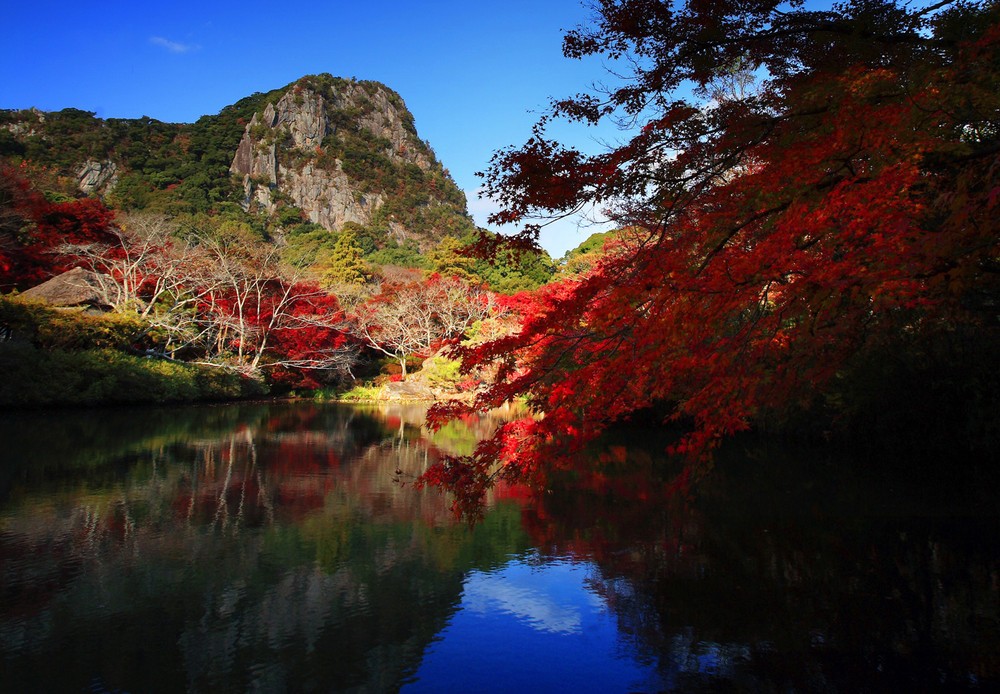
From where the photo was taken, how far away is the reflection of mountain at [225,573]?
3.35 meters

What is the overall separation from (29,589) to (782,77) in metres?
7.28

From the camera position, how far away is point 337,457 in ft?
34.1

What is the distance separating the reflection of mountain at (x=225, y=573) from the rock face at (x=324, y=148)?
157 ft

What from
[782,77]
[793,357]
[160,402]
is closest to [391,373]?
[160,402]

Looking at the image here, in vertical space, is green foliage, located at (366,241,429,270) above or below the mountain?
below

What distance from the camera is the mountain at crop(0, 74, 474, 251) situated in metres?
45.5

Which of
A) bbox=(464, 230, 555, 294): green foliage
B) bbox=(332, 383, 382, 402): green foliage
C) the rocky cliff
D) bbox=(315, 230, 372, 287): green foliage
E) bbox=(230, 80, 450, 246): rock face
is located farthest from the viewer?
bbox=(230, 80, 450, 246): rock face

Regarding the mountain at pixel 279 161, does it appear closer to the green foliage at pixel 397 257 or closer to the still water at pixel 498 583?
the green foliage at pixel 397 257

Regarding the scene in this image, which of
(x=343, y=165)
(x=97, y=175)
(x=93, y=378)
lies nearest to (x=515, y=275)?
(x=93, y=378)

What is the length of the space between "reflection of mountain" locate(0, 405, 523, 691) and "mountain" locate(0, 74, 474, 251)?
1309 inches

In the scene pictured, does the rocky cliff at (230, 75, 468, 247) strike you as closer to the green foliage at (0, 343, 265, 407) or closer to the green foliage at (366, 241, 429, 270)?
the green foliage at (366, 241, 429, 270)

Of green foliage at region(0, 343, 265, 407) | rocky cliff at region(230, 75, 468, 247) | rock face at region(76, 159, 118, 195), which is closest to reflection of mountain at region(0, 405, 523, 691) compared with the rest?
green foliage at region(0, 343, 265, 407)

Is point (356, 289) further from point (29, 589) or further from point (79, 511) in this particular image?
point (29, 589)

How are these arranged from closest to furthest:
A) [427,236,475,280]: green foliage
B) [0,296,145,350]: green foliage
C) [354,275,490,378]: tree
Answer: [0,296,145,350]: green foliage
[354,275,490,378]: tree
[427,236,475,280]: green foliage
